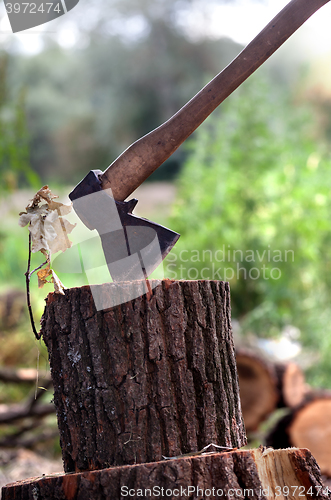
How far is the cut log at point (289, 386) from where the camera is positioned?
6.35 ft

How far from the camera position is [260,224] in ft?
8.76

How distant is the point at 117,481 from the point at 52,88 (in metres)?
6.94

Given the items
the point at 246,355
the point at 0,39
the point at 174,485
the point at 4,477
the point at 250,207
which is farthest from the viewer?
the point at 0,39

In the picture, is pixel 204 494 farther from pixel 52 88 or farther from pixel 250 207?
pixel 52 88

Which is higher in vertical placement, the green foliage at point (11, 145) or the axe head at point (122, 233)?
the green foliage at point (11, 145)

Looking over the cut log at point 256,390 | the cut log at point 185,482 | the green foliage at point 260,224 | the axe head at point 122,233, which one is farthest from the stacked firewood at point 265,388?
the axe head at point 122,233

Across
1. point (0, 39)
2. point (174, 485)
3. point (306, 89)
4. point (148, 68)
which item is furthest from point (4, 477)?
point (148, 68)

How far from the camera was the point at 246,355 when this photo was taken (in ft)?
6.36

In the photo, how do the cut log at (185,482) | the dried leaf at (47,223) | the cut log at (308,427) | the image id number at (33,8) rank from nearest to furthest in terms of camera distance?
the cut log at (185,482) → the dried leaf at (47,223) → the image id number at (33,8) → the cut log at (308,427)
